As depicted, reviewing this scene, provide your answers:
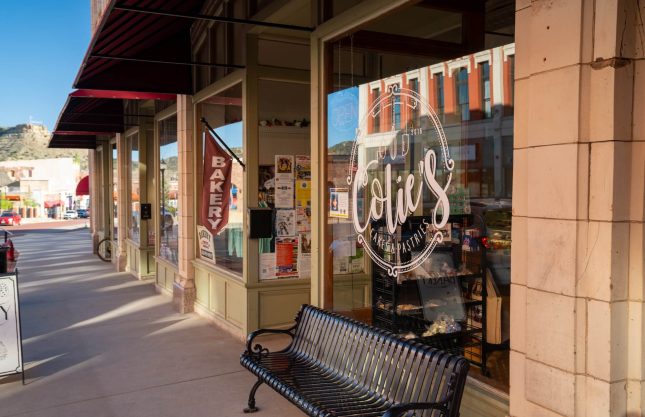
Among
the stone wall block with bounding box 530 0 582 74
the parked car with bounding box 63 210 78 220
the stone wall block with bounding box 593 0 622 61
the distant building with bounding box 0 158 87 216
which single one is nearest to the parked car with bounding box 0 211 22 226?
the parked car with bounding box 63 210 78 220

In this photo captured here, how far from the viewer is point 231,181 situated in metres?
7.18

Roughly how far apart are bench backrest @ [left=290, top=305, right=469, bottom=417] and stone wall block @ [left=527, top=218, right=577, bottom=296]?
0.77 m

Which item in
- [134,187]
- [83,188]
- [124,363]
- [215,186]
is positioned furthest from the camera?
[83,188]

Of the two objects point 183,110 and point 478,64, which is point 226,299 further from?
point 478,64

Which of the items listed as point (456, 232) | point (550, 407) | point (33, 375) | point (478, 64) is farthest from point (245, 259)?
point (550, 407)

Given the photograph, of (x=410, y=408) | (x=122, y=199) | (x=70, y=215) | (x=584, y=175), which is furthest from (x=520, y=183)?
(x=70, y=215)

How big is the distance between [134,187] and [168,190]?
9.13 feet

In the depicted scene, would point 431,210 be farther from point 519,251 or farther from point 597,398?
point 597,398

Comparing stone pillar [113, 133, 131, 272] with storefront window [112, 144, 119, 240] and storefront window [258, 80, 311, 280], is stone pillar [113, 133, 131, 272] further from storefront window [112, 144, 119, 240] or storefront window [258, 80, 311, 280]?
storefront window [258, 80, 311, 280]

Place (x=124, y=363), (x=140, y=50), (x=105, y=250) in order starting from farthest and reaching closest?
(x=105, y=250) < (x=140, y=50) < (x=124, y=363)

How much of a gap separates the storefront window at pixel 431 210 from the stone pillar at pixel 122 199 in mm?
9390

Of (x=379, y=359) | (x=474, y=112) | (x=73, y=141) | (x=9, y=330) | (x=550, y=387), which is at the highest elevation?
(x=73, y=141)

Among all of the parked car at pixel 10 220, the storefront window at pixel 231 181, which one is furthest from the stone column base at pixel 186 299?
the parked car at pixel 10 220

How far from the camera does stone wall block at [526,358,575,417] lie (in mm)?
2389
